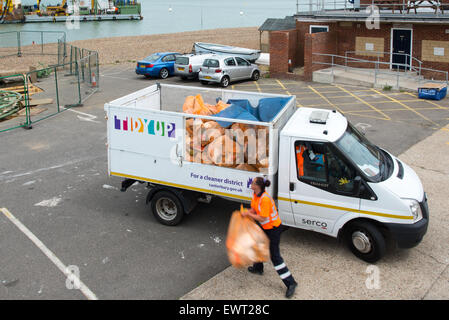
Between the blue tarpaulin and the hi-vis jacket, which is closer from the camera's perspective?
the hi-vis jacket

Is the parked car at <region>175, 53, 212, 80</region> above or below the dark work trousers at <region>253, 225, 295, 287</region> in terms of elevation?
above

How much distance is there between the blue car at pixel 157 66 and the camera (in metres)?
25.3

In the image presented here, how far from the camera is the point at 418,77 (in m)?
22.5

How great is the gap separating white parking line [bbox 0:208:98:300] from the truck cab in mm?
3258

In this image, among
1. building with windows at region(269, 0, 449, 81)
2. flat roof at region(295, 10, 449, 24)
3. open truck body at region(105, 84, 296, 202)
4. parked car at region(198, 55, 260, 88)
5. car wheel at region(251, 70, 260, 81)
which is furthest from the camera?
car wheel at region(251, 70, 260, 81)

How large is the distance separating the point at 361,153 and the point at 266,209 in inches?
91.3

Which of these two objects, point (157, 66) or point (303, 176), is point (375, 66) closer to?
point (157, 66)

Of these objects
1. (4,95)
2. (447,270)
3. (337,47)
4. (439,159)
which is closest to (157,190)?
(447,270)

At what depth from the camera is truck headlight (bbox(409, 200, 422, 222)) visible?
7.17m

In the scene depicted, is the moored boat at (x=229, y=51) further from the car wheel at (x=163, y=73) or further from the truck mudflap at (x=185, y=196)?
the truck mudflap at (x=185, y=196)

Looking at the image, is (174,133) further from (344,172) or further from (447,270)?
(447,270)

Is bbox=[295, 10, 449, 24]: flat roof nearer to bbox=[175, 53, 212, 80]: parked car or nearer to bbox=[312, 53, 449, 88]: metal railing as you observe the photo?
bbox=[312, 53, 449, 88]: metal railing

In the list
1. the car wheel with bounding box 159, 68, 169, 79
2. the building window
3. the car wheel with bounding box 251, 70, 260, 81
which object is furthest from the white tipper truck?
the building window

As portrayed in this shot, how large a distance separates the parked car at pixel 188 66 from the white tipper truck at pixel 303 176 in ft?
51.6
